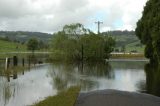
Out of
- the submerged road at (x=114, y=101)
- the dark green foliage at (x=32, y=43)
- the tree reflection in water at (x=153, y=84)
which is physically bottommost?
the tree reflection in water at (x=153, y=84)

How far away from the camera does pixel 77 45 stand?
275ft

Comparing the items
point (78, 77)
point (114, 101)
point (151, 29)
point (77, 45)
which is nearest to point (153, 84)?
point (78, 77)

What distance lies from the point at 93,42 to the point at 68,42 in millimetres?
7378

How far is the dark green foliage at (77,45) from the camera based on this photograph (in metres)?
82.2

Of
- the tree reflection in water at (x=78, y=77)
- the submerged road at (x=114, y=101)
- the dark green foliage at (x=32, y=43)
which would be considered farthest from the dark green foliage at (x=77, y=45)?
the submerged road at (x=114, y=101)

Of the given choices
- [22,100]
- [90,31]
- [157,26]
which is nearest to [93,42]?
[90,31]

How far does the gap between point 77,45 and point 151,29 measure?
3569 cm

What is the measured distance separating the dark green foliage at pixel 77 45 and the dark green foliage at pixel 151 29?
493 inches

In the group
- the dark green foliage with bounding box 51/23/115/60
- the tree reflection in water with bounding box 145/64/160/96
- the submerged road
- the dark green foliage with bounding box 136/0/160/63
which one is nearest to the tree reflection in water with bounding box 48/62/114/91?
the tree reflection in water with bounding box 145/64/160/96

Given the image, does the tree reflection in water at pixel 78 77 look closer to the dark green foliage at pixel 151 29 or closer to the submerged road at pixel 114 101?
the dark green foliage at pixel 151 29

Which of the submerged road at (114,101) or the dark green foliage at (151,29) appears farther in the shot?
the dark green foliage at (151,29)

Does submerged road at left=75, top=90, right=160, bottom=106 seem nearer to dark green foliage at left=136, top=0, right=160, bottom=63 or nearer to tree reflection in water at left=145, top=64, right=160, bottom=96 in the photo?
tree reflection in water at left=145, top=64, right=160, bottom=96

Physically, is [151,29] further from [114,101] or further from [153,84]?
[114,101]

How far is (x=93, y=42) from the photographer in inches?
3467
